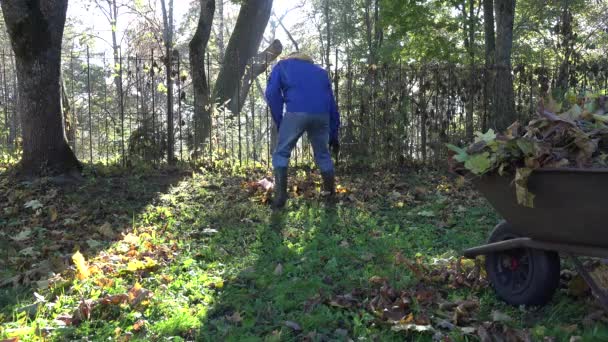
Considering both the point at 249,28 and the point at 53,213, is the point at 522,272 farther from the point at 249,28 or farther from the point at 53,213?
the point at 249,28

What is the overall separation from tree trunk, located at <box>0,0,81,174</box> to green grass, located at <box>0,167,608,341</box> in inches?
29.4

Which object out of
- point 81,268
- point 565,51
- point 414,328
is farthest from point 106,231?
point 565,51

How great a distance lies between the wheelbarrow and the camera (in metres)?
2.53

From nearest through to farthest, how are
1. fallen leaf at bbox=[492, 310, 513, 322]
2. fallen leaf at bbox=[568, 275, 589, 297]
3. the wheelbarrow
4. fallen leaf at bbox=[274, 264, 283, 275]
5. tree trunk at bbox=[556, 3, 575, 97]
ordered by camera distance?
the wheelbarrow < fallen leaf at bbox=[492, 310, 513, 322] < fallen leaf at bbox=[568, 275, 589, 297] < fallen leaf at bbox=[274, 264, 283, 275] < tree trunk at bbox=[556, 3, 575, 97]

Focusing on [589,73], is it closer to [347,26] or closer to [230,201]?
[230,201]

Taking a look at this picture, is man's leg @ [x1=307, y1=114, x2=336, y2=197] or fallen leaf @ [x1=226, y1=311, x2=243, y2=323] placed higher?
man's leg @ [x1=307, y1=114, x2=336, y2=197]

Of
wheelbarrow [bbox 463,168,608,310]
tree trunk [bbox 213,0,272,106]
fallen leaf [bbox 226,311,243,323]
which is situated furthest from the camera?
tree trunk [bbox 213,0,272,106]

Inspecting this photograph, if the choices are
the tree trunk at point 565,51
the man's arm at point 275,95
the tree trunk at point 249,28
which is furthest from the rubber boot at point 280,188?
the tree trunk at point 249,28

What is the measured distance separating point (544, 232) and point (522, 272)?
490 mm

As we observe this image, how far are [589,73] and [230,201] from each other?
23.8ft

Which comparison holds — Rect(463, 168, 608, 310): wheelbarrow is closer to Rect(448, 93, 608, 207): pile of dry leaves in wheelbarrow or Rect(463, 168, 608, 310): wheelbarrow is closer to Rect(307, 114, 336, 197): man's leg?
Rect(448, 93, 608, 207): pile of dry leaves in wheelbarrow

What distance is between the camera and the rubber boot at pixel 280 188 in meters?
5.93

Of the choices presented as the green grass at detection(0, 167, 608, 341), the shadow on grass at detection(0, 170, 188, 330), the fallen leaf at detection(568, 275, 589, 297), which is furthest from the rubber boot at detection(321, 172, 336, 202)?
the fallen leaf at detection(568, 275, 589, 297)

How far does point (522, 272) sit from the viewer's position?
10.7 ft
